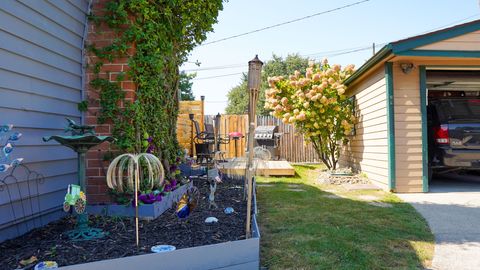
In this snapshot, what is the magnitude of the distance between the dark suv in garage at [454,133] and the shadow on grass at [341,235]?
1.47m

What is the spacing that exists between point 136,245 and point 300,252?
1336 millimetres

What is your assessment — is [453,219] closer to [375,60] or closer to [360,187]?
[360,187]

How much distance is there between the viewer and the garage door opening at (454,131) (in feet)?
17.7

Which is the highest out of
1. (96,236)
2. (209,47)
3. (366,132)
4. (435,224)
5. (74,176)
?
(209,47)

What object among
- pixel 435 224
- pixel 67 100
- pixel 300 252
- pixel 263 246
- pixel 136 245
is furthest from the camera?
pixel 435 224

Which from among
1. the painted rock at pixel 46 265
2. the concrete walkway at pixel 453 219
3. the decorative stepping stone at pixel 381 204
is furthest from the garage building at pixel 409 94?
the painted rock at pixel 46 265

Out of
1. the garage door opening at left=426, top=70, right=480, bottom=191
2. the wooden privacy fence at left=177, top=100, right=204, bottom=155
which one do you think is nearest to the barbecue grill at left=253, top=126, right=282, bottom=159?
the wooden privacy fence at left=177, top=100, right=204, bottom=155

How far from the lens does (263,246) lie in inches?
116

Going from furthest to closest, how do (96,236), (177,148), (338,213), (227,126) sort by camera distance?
1. (227,126)
2. (177,148)
3. (338,213)
4. (96,236)

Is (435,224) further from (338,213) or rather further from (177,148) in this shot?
(177,148)

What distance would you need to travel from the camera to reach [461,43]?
5.33 meters

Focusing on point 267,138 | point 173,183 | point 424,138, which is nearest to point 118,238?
point 173,183

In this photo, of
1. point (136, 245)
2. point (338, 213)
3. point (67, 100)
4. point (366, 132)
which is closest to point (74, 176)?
point (67, 100)

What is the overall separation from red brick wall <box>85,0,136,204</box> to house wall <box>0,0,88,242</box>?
13 centimetres
